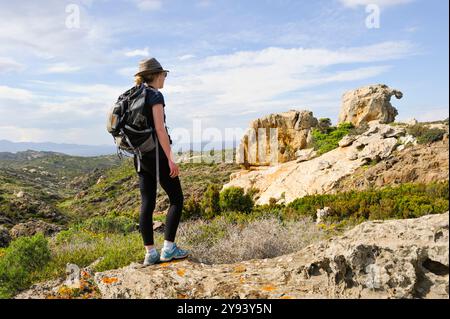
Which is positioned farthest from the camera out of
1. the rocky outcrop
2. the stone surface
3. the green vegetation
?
the stone surface

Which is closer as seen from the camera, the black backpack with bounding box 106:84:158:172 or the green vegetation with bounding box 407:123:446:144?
the black backpack with bounding box 106:84:158:172

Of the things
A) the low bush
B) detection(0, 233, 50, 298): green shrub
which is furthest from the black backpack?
the low bush

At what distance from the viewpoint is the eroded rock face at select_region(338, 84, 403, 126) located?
2819cm

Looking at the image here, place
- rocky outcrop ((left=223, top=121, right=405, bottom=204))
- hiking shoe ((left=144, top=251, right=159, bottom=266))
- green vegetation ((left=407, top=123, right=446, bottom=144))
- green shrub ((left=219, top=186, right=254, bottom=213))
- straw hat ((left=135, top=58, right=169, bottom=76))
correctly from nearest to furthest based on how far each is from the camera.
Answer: straw hat ((left=135, top=58, right=169, bottom=76))
hiking shoe ((left=144, top=251, right=159, bottom=266))
green shrub ((left=219, top=186, right=254, bottom=213))
green vegetation ((left=407, top=123, right=446, bottom=144))
rocky outcrop ((left=223, top=121, right=405, bottom=204))

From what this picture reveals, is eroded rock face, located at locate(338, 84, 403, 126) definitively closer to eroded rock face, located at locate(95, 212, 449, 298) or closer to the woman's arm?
eroded rock face, located at locate(95, 212, 449, 298)

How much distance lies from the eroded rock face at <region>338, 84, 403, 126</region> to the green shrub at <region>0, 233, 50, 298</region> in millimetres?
25657

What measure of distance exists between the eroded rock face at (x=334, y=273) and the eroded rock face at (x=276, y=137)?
73.9 ft

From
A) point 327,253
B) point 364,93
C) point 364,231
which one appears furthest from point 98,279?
point 364,93

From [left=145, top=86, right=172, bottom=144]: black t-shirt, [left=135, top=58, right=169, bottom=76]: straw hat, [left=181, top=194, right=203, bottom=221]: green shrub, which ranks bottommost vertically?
[left=181, top=194, right=203, bottom=221]: green shrub

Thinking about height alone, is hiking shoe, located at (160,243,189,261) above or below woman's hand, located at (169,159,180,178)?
below

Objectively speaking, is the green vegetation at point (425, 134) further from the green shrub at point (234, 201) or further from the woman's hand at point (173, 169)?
the woman's hand at point (173, 169)

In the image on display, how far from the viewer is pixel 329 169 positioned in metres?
17.1

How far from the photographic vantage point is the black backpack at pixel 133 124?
4.29m
